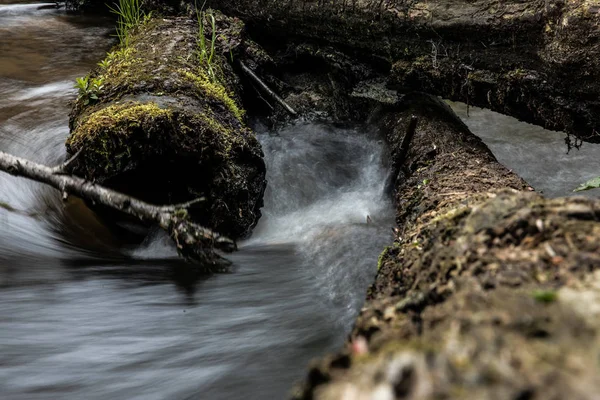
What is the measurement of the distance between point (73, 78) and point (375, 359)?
22.1 ft

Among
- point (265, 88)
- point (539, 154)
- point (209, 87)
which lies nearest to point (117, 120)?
point (209, 87)

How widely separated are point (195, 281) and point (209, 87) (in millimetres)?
1618

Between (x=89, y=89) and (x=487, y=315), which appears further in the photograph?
(x=89, y=89)

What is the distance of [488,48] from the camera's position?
13.3 feet

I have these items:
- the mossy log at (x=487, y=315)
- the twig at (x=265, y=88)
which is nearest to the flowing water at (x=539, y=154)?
the twig at (x=265, y=88)

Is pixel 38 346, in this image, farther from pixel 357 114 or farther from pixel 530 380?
pixel 357 114

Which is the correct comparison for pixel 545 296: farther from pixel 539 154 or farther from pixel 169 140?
pixel 539 154

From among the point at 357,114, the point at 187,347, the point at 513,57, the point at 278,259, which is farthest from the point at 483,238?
Result: the point at 357,114

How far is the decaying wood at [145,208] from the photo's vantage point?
2861 mm

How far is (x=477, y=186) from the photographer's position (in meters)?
2.95

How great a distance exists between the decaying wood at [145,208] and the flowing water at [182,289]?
1.79 feet

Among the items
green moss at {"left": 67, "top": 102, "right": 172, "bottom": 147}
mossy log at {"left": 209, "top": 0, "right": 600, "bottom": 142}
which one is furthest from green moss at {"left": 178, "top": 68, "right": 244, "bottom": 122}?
mossy log at {"left": 209, "top": 0, "right": 600, "bottom": 142}

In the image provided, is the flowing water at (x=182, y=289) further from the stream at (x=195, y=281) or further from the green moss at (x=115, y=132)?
the green moss at (x=115, y=132)

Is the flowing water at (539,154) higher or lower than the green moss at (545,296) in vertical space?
lower
